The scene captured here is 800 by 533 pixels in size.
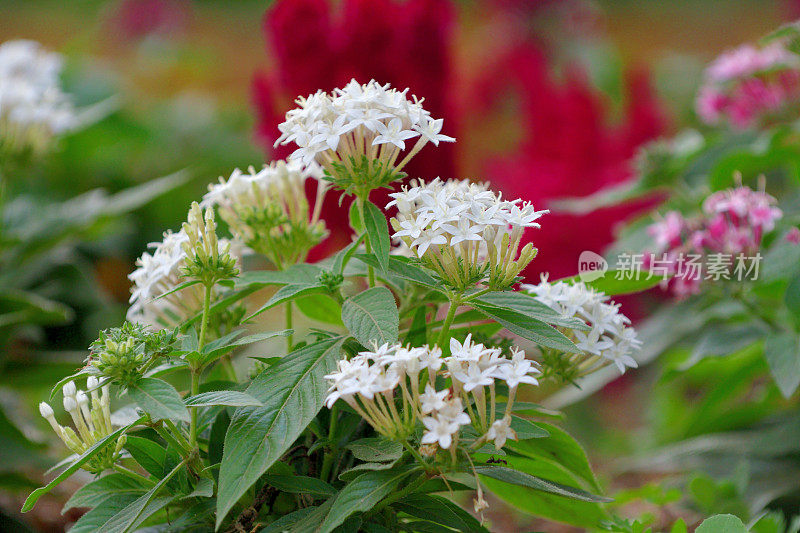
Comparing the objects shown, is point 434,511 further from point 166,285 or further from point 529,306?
point 166,285

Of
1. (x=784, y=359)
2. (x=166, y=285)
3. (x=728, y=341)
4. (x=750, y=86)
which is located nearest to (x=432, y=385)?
(x=166, y=285)

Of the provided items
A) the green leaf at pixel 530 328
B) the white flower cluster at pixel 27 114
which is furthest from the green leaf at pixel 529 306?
the white flower cluster at pixel 27 114

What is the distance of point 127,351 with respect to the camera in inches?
21.2

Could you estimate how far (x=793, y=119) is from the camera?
1.57m

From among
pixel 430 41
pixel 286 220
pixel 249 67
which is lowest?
pixel 286 220

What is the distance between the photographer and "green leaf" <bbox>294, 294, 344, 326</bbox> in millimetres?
739

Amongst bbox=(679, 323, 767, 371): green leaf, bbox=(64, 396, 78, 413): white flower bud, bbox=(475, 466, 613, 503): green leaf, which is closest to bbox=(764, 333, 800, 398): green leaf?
bbox=(679, 323, 767, 371): green leaf

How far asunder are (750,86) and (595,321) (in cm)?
108

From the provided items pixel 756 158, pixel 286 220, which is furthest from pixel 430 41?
pixel 286 220

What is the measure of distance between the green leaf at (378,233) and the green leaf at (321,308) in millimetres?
153

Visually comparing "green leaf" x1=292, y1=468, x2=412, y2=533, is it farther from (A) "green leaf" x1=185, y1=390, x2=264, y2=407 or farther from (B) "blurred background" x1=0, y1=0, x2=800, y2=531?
(B) "blurred background" x1=0, y1=0, x2=800, y2=531

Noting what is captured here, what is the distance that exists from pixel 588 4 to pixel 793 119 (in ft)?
7.46

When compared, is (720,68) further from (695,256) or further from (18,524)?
(18,524)

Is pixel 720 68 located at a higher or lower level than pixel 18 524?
higher
